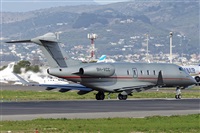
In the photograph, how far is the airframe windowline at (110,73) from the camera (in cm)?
7462

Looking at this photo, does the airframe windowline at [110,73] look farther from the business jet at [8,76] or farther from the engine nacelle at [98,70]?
the business jet at [8,76]

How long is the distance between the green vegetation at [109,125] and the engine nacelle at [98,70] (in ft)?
83.8

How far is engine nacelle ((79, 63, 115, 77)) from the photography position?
74812 mm

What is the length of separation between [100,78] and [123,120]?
2937cm

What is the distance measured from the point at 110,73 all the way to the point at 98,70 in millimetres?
1825

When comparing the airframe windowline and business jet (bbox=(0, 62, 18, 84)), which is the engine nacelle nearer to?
the airframe windowline

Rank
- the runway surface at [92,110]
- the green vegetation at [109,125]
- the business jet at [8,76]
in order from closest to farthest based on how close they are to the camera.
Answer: the green vegetation at [109,125]
the runway surface at [92,110]
the business jet at [8,76]

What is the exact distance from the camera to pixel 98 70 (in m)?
76.0

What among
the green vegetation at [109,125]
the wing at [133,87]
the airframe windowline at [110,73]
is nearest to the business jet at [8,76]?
the airframe windowline at [110,73]

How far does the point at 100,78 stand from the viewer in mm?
76875

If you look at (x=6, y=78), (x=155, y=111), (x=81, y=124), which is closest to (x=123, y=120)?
(x=81, y=124)

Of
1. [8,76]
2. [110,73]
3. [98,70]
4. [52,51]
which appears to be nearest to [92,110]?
[52,51]

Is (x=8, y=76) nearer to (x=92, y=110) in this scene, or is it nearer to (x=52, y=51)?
(x=52, y=51)

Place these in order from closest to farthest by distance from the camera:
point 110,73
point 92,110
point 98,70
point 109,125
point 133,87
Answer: point 109,125 < point 92,110 < point 98,70 < point 133,87 < point 110,73
